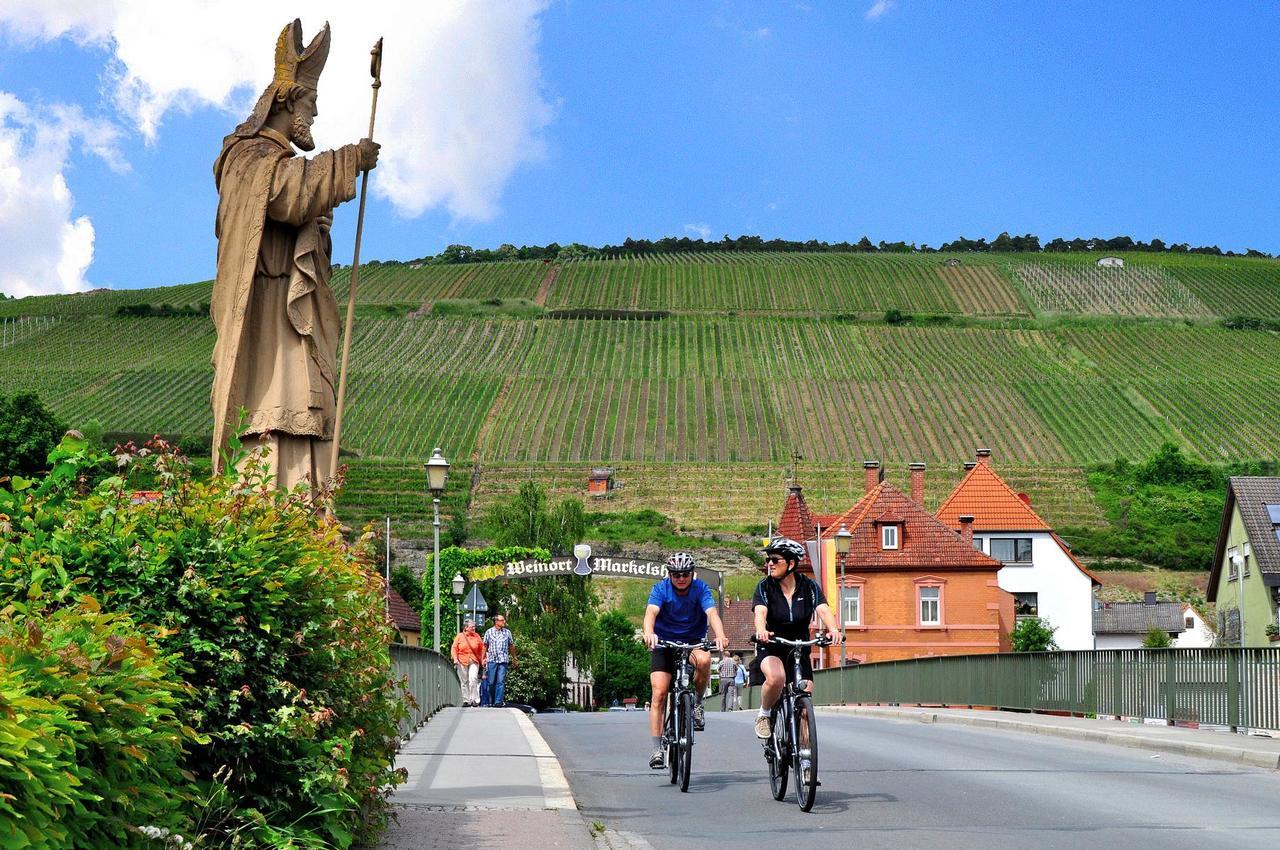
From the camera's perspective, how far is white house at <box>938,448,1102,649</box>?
7288cm

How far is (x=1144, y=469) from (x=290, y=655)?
314ft

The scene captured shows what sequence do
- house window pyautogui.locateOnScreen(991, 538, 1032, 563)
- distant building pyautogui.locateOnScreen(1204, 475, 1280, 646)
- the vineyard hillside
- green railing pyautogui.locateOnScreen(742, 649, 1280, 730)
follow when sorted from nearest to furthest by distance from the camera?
green railing pyautogui.locateOnScreen(742, 649, 1280, 730) < distant building pyautogui.locateOnScreen(1204, 475, 1280, 646) < house window pyautogui.locateOnScreen(991, 538, 1032, 563) < the vineyard hillside

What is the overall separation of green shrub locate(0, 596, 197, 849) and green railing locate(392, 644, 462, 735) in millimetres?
6932

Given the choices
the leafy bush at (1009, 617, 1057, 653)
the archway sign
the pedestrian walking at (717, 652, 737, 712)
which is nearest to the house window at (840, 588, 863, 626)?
the leafy bush at (1009, 617, 1057, 653)

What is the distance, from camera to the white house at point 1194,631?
292ft

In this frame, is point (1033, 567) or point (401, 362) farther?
point (401, 362)

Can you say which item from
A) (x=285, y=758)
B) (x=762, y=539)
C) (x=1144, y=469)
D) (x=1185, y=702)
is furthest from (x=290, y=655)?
(x=1144, y=469)

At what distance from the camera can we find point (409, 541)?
91312 mm

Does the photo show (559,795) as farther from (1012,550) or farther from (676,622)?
(1012,550)

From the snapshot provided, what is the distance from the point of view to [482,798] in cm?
1016

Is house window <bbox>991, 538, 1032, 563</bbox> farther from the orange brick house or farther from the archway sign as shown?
the archway sign

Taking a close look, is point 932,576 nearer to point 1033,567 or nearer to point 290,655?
point 1033,567

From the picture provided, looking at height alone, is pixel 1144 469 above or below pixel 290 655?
above

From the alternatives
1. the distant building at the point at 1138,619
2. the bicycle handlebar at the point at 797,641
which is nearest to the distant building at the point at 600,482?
the distant building at the point at 1138,619
